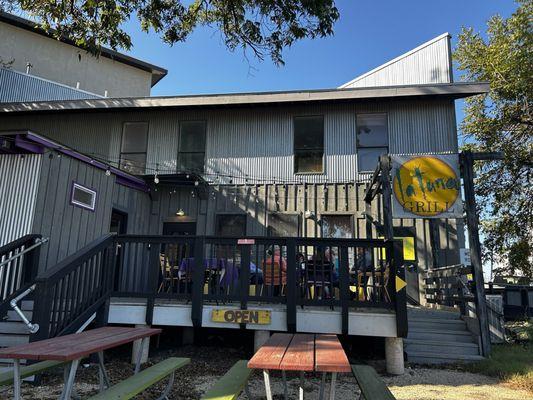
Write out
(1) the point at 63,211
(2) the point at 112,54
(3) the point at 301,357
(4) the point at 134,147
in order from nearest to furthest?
(3) the point at 301,357
(1) the point at 63,211
(4) the point at 134,147
(2) the point at 112,54

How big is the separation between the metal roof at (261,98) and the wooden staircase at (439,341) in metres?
5.20

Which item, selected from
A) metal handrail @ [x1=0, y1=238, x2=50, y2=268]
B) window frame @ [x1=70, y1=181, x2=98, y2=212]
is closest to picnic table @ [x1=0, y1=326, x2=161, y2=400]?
metal handrail @ [x1=0, y1=238, x2=50, y2=268]

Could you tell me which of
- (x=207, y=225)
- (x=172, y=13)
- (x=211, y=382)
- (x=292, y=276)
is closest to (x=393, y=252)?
(x=292, y=276)

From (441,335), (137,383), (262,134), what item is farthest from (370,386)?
(262,134)

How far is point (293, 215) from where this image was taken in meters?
10.4

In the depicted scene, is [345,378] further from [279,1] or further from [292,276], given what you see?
[279,1]

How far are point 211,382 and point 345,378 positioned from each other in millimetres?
1663

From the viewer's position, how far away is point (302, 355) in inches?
127

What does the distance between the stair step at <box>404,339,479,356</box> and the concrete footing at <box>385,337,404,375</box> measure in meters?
Answer: 0.82

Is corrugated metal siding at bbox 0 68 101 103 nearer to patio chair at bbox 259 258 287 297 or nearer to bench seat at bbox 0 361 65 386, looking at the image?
patio chair at bbox 259 258 287 297

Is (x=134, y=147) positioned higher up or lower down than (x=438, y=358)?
higher up

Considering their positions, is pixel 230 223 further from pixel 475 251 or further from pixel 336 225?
pixel 475 251

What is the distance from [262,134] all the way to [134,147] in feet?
11.4

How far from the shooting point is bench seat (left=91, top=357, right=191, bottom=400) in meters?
2.92
